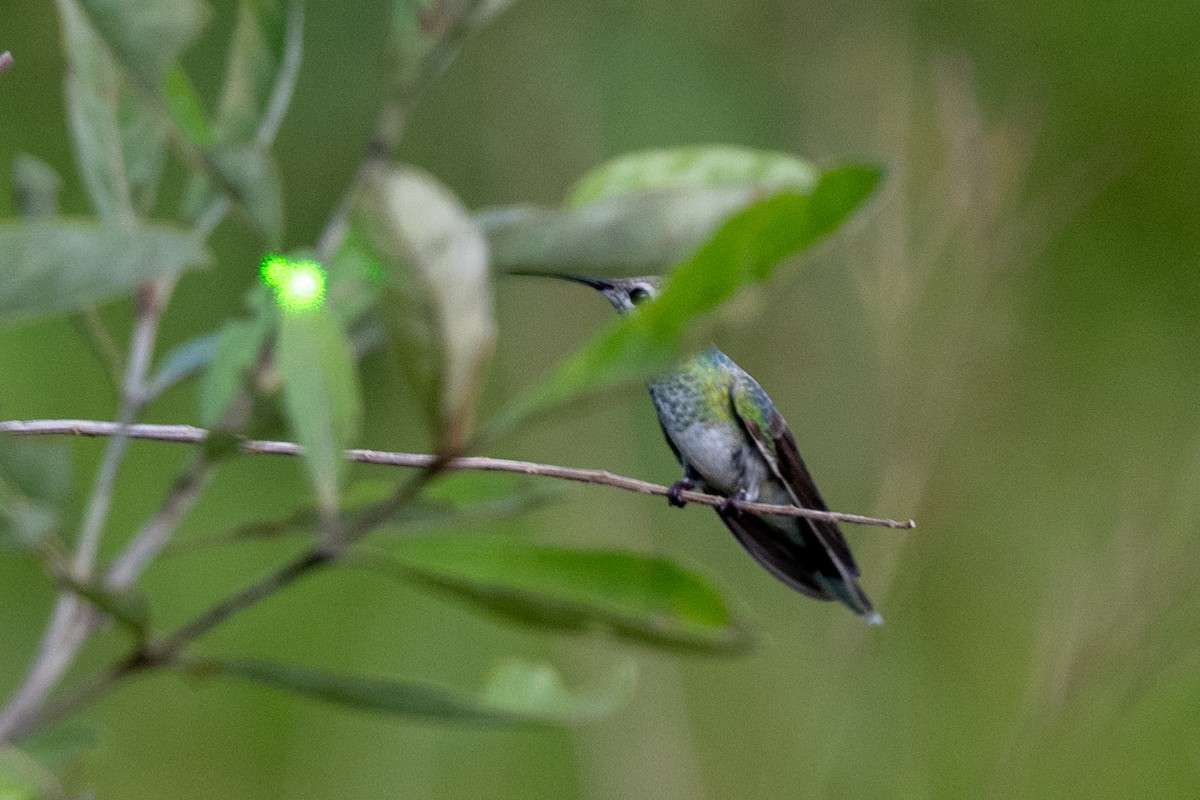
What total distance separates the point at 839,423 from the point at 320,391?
257cm

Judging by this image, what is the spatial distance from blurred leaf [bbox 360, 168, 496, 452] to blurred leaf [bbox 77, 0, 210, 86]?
143 millimetres

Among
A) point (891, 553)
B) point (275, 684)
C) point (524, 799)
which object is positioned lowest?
point (524, 799)

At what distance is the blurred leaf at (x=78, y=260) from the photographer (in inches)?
19.3

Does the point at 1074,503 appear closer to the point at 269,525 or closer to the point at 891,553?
the point at 891,553

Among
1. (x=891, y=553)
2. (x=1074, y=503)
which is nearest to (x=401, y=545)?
(x=891, y=553)

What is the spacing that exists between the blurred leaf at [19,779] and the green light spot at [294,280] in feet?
0.79

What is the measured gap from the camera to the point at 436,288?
0.49 m

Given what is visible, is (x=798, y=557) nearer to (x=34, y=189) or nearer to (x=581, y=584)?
(x=581, y=584)

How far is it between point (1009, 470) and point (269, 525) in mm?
2745

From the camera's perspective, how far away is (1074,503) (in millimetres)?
3371

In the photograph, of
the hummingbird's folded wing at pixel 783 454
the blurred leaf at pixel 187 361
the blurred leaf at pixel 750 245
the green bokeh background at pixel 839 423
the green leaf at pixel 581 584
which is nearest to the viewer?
the blurred leaf at pixel 750 245

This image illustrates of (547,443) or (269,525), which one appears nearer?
(269,525)

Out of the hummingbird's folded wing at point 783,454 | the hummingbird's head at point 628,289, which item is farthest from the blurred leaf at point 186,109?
the hummingbird's head at point 628,289

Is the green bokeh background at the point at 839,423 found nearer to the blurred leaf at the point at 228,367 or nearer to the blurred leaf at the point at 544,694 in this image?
the blurred leaf at the point at 544,694
